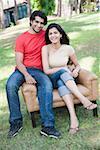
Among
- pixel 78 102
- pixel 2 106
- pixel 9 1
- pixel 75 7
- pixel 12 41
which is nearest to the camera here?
pixel 78 102

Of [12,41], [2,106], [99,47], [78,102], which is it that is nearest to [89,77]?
[78,102]

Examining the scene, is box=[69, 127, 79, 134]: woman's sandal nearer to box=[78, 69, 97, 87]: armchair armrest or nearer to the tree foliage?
box=[78, 69, 97, 87]: armchair armrest

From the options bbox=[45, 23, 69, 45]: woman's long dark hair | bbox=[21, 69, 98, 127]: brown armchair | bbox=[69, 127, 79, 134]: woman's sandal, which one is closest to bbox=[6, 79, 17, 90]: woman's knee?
bbox=[21, 69, 98, 127]: brown armchair

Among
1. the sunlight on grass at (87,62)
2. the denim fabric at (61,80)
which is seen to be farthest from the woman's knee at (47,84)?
the sunlight on grass at (87,62)

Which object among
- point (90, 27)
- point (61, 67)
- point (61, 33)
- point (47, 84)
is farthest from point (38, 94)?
point (90, 27)

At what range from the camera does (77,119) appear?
473 cm

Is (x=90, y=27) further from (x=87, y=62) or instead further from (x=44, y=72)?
(x=44, y=72)

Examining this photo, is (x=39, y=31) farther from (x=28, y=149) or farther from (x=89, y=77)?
(x=28, y=149)

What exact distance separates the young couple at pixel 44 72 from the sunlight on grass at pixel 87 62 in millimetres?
2806

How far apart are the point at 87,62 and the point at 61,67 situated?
3.26 m

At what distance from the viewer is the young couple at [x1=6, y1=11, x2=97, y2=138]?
446 cm

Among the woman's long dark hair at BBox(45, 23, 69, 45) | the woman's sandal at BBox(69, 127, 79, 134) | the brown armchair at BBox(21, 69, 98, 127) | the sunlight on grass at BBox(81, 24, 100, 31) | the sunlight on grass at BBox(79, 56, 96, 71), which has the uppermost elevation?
the woman's long dark hair at BBox(45, 23, 69, 45)

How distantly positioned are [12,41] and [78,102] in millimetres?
6791

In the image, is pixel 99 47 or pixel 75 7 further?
pixel 75 7
